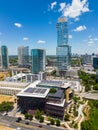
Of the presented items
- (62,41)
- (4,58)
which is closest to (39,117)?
(62,41)

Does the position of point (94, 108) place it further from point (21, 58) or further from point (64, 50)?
point (21, 58)

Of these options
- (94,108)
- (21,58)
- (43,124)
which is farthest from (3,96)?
(21,58)

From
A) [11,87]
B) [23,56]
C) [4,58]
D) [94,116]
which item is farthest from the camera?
[23,56]

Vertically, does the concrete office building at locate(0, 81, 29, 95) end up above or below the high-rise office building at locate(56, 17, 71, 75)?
below

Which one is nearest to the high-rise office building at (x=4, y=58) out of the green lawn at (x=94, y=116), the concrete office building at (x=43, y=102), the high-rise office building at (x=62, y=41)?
the high-rise office building at (x=62, y=41)

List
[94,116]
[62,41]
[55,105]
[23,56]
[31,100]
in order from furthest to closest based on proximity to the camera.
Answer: [23,56], [62,41], [31,100], [55,105], [94,116]

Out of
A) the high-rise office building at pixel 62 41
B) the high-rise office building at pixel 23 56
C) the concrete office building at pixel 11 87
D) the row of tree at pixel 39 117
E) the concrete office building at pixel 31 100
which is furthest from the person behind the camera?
the high-rise office building at pixel 23 56

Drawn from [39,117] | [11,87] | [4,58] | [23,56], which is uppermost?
[23,56]

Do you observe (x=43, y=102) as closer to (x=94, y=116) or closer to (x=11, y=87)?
(x=94, y=116)

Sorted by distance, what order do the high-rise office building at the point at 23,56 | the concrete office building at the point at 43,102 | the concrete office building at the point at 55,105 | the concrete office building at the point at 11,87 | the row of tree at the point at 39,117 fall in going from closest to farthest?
the row of tree at the point at 39,117 < the concrete office building at the point at 55,105 < the concrete office building at the point at 43,102 < the concrete office building at the point at 11,87 < the high-rise office building at the point at 23,56

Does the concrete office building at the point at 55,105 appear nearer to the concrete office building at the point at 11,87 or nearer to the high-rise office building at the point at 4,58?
the concrete office building at the point at 11,87

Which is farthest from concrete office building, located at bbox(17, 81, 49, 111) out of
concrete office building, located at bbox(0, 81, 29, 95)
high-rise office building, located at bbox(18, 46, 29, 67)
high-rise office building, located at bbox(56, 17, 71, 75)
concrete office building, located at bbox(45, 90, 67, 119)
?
high-rise office building, located at bbox(18, 46, 29, 67)

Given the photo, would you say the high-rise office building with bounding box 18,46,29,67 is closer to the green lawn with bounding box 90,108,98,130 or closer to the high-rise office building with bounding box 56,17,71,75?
the high-rise office building with bounding box 56,17,71,75

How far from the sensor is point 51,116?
4962 centimetres
